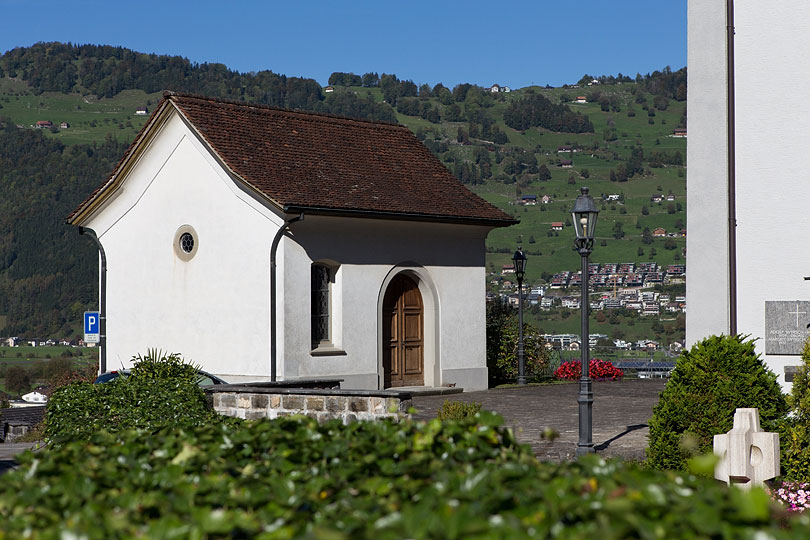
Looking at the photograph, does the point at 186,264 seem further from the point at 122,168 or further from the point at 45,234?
the point at 45,234

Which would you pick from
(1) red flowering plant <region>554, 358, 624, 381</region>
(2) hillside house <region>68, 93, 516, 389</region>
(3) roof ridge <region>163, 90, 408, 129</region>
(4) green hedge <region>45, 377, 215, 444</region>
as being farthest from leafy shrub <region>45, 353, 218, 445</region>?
(1) red flowering plant <region>554, 358, 624, 381</region>

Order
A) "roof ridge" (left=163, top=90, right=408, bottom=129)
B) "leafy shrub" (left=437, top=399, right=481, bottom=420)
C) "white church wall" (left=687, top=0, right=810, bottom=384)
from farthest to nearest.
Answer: "roof ridge" (left=163, top=90, right=408, bottom=129) → "white church wall" (left=687, top=0, right=810, bottom=384) → "leafy shrub" (left=437, top=399, right=481, bottom=420)

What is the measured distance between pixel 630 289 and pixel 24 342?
66.4m

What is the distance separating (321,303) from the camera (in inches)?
889

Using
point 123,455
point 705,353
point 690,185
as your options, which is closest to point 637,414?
point 690,185

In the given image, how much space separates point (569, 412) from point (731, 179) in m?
6.35

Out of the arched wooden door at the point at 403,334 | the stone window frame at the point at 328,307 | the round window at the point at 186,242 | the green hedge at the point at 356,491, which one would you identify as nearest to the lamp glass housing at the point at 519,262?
the arched wooden door at the point at 403,334

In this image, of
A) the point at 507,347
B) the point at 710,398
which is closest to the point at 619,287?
the point at 507,347

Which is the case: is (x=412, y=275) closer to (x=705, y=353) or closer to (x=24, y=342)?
(x=705, y=353)

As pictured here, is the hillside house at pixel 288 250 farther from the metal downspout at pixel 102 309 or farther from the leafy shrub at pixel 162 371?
the leafy shrub at pixel 162 371

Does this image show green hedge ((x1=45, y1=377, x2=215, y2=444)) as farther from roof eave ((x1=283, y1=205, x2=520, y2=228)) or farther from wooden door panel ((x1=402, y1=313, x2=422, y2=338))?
wooden door panel ((x1=402, y1=313, x2=422, y2=338))

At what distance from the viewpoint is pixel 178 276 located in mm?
23359

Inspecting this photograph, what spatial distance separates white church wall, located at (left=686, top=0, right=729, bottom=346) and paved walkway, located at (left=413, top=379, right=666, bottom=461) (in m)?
2.10

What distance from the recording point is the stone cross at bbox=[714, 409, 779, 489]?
9750 mm
